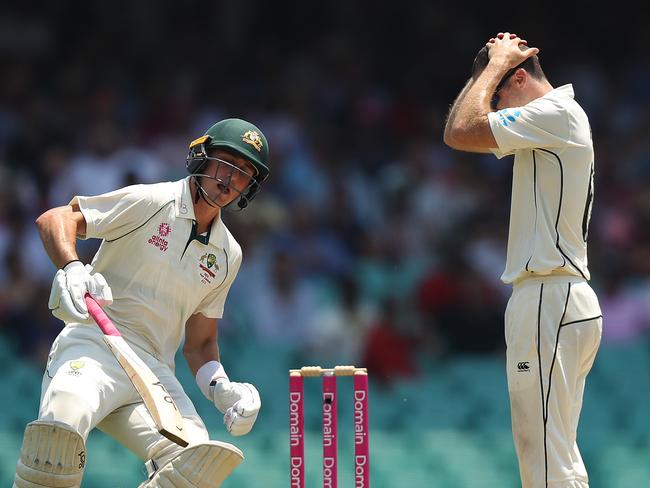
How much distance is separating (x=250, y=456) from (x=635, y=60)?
16.8ft

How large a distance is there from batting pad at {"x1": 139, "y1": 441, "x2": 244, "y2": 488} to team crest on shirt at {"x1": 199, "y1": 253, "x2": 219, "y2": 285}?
64cm

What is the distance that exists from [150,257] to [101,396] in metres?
0.48

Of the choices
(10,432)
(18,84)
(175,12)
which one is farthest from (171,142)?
A: (10,432)

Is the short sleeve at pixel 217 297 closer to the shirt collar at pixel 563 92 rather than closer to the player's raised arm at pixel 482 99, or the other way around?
the player's raised arm at pixel 482 99

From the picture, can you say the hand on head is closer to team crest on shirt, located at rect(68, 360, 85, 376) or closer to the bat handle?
the bat handle

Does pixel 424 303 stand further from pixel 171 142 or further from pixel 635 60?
pixel 635 60

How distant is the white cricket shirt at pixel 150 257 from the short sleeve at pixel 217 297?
0.33ft

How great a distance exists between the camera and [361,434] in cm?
386

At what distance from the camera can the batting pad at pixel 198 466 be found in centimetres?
359

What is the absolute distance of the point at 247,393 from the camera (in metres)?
3.96

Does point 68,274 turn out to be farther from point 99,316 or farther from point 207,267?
point 207,267

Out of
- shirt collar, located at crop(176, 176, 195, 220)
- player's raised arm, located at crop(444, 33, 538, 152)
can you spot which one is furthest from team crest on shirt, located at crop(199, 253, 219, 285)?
player's raised arm, located at crop(444, 33, 538, 152)

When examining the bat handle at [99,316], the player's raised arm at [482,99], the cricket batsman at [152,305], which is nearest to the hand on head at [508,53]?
the player's raised arm at [482,99]

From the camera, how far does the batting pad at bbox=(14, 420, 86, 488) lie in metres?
3.48
